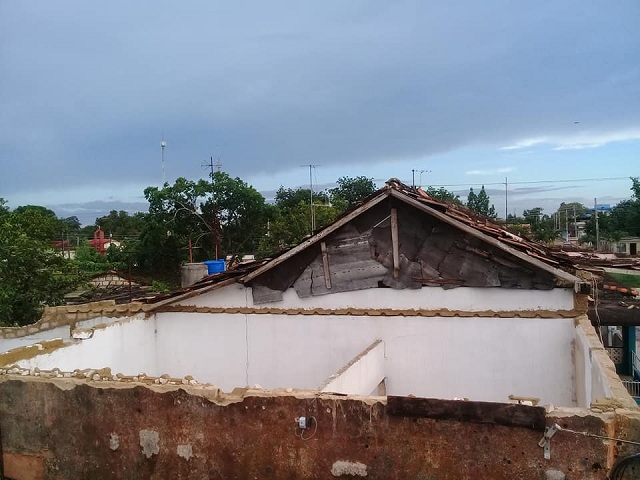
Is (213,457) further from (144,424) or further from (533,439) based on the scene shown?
(533,439)

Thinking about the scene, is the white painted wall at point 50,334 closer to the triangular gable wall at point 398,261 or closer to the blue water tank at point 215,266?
the triangular gable wall at point 398,261

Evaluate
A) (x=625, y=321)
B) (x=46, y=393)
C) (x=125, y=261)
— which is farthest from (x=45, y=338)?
(x=125, y=261)

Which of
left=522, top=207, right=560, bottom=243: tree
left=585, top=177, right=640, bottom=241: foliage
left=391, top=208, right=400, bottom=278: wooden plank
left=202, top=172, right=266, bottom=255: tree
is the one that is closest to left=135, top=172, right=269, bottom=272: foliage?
left=202, top=172, right=266, bottom=255: tree

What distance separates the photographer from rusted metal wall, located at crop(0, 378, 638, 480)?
172 inches

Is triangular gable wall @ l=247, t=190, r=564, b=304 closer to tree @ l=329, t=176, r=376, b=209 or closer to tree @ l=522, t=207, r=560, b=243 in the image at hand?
tree @ l=522, t=207, r=560, b=243

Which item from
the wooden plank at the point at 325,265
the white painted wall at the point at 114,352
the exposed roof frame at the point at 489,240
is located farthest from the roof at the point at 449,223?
the white painted wall at the point at 114,352

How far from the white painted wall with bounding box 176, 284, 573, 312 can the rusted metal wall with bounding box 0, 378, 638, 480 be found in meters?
3.58

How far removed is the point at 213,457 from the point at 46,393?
6.45 feet

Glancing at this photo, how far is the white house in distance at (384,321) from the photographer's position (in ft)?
24.6

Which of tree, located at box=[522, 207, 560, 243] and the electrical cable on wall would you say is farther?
tree, located at box=[522, 207, 560, 243]

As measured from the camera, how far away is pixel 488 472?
4453 mm

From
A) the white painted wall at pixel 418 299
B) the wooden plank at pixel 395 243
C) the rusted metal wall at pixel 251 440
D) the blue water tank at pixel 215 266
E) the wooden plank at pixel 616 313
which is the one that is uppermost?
the wooden plank at pixel 395 243

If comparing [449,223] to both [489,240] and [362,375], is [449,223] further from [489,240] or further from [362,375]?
[362,375]

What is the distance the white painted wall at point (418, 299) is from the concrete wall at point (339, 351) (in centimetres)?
23
